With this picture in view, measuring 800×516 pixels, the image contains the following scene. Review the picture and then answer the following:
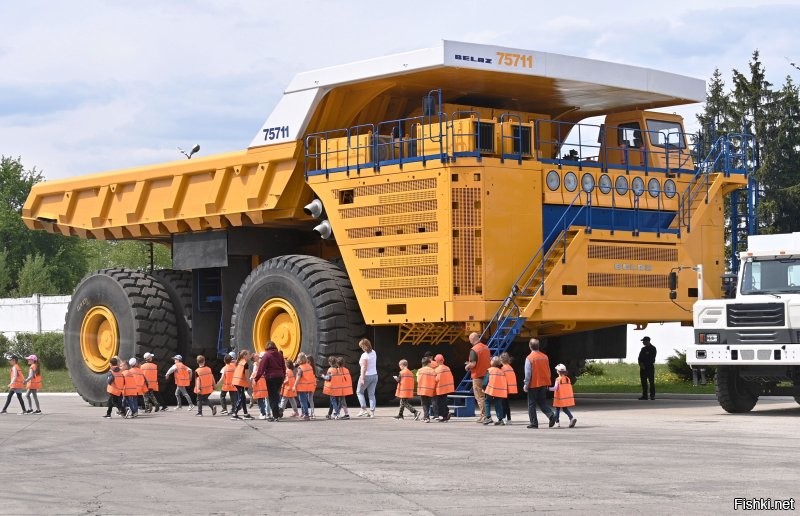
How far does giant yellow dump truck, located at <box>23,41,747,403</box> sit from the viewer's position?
23.8 m

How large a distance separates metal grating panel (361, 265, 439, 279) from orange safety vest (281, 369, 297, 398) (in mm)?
2121

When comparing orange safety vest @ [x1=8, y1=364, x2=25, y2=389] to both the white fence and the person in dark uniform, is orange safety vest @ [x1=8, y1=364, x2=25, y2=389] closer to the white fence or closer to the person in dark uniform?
the person in dark uniform

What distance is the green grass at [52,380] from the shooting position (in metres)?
41.8

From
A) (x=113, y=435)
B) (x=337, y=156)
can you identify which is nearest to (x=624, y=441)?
(x=113, y=435)

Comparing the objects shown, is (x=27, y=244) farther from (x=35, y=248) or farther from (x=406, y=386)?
(x=406, y=386)

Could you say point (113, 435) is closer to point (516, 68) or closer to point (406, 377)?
point (406, 377)

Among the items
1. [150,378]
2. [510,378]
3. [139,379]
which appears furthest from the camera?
[150,378]

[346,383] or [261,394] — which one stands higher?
[346,383]

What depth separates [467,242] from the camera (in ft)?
77.7

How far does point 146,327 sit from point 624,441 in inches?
527

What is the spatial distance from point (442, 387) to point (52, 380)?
25.6 m

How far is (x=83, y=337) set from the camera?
99.4 ft

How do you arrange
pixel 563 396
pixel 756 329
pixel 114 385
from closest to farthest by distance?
pixel 563 396
pixel 756 329
pixel 114 385

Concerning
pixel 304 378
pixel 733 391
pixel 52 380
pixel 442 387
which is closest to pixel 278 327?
pixel 304 378
